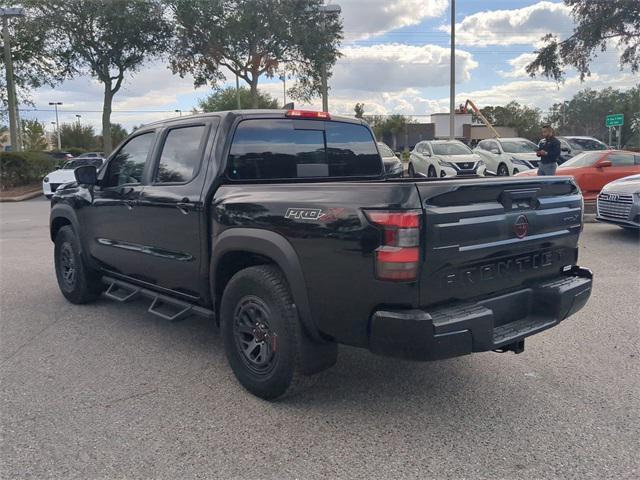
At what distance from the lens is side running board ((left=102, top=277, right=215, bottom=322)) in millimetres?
4358

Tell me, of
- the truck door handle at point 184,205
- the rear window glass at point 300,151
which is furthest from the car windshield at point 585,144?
the truck door handle at point 184,205

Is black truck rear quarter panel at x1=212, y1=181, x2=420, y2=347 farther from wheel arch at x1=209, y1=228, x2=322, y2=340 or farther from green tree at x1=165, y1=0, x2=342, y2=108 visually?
green tree at x1=165, y1=0, x2=342, y2=108

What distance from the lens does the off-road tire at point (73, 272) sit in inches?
231

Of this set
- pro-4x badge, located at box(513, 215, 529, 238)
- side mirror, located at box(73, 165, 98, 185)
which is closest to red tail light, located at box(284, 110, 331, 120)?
pro-4x badge, located at box(513, 215, 529, 238)

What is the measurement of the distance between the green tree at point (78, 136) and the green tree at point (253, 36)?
133 ft

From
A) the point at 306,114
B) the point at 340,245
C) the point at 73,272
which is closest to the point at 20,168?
the point at 73,272

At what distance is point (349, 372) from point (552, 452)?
5.12ft

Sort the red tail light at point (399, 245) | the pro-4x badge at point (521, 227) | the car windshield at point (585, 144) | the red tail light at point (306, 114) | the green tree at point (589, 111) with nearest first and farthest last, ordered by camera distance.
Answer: the red tail light at point (399, 245)
the pro-4x badge at point (521, 227)
the red tail light at point (306, 114)
the car windshield at point (585, 144)
the green tree at point (589, 111)

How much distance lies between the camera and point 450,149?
817 inches

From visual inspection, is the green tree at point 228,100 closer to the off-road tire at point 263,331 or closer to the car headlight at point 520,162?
the car headlight at point 520,162

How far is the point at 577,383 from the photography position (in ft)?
12.8

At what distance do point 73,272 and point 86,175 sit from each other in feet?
4.08

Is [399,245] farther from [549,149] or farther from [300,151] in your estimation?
[549,149]

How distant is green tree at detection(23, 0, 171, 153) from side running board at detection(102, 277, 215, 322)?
25.1 meters
